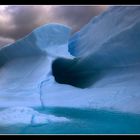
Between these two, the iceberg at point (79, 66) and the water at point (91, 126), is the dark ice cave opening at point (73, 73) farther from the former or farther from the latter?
the water at point (91, 126)

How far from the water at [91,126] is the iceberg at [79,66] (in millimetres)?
52

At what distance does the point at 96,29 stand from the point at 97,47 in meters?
0.13

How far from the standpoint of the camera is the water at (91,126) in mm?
2270

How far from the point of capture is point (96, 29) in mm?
2613

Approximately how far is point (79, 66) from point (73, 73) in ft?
0.22

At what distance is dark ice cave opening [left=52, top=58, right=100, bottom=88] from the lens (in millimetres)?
2547

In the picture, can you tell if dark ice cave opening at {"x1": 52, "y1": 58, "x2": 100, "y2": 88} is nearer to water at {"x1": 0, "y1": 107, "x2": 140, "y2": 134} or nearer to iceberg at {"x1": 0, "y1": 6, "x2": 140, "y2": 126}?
iceberg at {"x1": 0, "y1": 6, "x2": 140, "y2": 126}

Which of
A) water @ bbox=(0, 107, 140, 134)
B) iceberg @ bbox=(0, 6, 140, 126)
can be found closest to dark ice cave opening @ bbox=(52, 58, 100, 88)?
iceberg @ bbox=(0, 6, 140, 126)

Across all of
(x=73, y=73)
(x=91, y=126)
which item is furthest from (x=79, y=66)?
(x=91, y=126)

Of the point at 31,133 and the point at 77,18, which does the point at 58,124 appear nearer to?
the point at 31,133

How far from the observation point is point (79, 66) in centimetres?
259

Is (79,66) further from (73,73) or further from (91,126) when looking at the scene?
(91,126)

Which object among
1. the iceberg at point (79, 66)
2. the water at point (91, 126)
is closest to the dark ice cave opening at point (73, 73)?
the iceberg at point (79, 66)

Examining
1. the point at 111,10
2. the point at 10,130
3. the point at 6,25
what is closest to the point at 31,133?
the point at 10,130
